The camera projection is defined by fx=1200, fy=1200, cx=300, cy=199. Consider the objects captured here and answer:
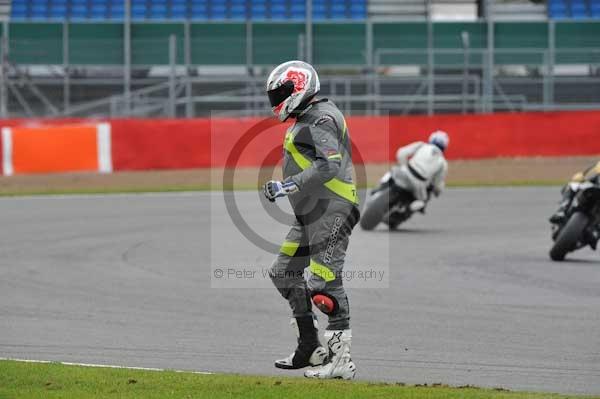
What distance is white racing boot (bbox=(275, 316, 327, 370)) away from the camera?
21.9 feet

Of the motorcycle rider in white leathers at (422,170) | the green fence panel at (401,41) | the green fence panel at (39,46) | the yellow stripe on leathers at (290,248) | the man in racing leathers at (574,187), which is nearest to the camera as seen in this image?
the yellow stripe on leathers at (290,248)

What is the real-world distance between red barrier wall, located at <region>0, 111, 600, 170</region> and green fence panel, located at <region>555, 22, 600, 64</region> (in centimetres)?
143

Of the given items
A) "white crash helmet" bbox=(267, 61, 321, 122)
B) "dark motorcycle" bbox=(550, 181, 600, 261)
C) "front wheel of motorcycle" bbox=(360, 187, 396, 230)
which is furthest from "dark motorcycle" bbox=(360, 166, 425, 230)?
"white crash helmet" bbox=(267, 61, 321, 122)

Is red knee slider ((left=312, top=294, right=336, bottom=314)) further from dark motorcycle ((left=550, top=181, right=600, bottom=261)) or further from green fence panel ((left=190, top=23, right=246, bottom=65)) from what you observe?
green fence panel ((left=190, top=23, right=246, bottom=65))

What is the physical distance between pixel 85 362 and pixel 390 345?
196 cm

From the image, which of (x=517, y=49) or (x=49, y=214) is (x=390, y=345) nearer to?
(x=49, y=214)

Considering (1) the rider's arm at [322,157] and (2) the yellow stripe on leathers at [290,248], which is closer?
(1) the rider's arm at [322,157]

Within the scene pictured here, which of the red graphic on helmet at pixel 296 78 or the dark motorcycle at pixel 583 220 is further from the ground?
the red graphic on helmet at pixel 296 78

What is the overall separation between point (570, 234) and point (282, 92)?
20.6 ft

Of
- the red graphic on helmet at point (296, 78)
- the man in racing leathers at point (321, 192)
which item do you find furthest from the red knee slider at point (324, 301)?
the red graphic on helmet at point (296, 78)

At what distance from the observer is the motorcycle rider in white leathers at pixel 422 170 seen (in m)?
15.0

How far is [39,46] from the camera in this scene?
78.8ft

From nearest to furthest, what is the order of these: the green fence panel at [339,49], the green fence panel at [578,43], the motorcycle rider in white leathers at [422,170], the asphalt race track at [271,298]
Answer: the asphalt race track at [271,298], the motorcycle rider in white leathers at [422,170], the green fence panel at [578,43], the green fence panel at [339,49]

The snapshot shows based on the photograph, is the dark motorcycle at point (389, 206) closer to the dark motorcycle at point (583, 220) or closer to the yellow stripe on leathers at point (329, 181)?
the dark motorcycle at point (583, 220)
